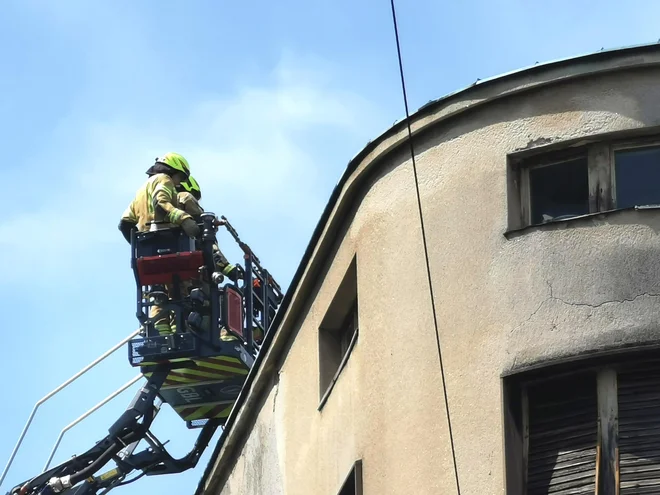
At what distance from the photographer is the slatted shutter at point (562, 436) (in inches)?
424

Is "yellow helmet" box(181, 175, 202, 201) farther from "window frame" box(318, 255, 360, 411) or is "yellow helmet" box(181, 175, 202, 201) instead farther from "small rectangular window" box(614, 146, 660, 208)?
"small rectangular window" box(614, 146, 660, 208)

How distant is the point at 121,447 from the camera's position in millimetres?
24453

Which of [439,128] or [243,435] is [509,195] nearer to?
[439,128]

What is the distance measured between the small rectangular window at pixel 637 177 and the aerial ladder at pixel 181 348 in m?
11.0

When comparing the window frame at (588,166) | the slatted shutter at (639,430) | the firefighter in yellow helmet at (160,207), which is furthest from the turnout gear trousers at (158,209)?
the slatted shutter at (639,430)

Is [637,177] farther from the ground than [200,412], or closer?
closer

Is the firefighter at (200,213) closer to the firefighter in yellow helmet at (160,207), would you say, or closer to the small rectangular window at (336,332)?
the firefighter in yellow helmet at (160,207)

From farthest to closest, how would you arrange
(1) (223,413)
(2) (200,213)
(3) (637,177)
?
(1) (223,413)
(2) (200,213)
(3) (637,177)

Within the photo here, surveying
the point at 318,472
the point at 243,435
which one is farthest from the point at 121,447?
the point at 318,472

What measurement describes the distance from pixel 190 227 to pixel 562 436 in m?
11.6

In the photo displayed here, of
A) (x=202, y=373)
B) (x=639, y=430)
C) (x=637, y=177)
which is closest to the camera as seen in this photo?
(x=639, y=430)

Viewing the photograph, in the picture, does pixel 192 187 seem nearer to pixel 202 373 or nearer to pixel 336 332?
pixel 202 373

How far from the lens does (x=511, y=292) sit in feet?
37.4

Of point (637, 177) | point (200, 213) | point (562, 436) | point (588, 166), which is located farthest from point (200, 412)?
point (562, 436)
